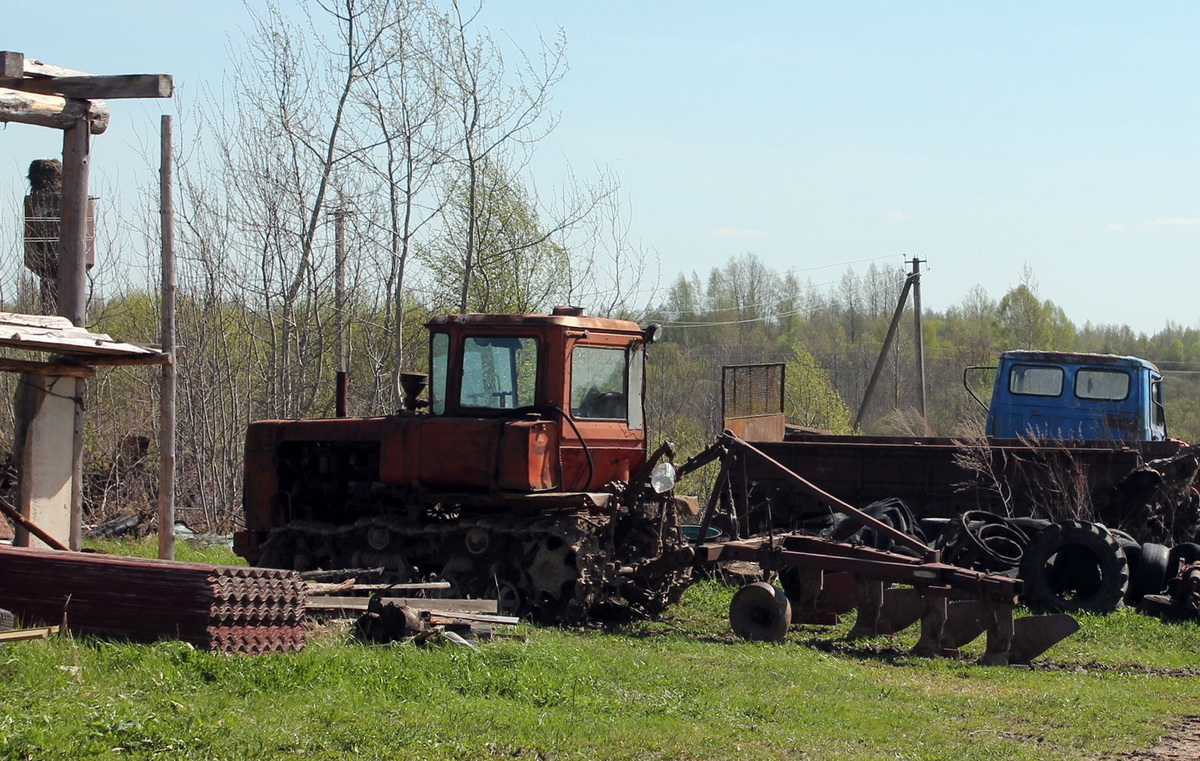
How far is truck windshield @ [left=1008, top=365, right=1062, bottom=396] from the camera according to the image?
19.3 m

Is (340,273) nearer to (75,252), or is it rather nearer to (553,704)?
(75,252)

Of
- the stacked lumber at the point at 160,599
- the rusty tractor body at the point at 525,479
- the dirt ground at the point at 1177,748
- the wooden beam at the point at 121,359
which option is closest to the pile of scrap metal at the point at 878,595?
the rusty tractor body at the point at 525,479

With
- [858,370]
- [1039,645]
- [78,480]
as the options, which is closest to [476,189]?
[78,480]

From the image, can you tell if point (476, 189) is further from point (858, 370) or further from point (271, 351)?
point (858, 370)

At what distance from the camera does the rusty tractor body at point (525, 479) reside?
10773 mm

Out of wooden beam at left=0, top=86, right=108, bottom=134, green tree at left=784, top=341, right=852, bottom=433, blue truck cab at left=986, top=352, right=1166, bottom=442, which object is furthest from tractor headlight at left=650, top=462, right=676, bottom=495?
green tree at left=784, top=341, right=852, bottom=433

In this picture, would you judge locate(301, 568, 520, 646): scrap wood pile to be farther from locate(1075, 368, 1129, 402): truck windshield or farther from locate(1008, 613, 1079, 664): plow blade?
locate(1075, 368, 1129, 402): truck windshield

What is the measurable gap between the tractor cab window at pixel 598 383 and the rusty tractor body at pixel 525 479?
1cm

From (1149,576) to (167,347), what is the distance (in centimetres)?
964

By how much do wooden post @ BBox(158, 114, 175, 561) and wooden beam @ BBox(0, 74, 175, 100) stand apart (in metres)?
1.90

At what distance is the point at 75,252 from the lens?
31.7 feet

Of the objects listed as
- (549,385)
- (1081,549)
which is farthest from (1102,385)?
(549,385)

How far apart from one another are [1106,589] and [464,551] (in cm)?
608

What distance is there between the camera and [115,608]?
7.62m
